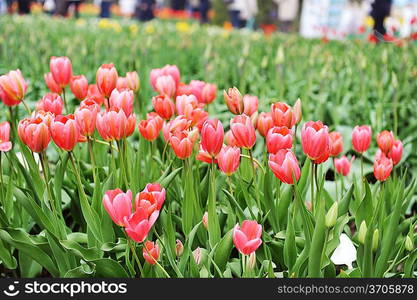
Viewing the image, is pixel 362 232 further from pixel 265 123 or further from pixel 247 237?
pixel 265 123

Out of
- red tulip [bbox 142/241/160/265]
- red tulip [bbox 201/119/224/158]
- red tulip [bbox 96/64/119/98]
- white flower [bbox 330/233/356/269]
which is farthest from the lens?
red tulip [bbox 96/64/119/98]

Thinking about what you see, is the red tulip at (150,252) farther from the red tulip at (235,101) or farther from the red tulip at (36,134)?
the red tulip at (235,101)

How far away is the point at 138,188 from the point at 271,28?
10.2m

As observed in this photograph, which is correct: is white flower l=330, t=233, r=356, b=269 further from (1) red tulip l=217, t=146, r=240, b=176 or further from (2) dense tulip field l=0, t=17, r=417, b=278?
(1) red tulip l=217, t=146, r=240, b=176

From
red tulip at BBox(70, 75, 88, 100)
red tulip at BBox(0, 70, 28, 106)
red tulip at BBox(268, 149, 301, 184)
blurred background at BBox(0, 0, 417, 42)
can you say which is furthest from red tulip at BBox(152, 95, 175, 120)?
blurred background at BBox(0, 0, 417, 42)

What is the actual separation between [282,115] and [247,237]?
0.43 meters

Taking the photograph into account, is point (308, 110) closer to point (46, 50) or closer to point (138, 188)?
point (138, 188)

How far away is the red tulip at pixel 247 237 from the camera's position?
1.32m

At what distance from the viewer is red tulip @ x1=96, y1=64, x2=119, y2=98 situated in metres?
1.86

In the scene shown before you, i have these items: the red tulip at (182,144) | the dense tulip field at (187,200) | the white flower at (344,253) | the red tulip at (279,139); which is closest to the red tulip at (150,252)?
the dense tulip field at (187,200)

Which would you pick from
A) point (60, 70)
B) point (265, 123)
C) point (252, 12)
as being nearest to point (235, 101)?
point (265, 123)

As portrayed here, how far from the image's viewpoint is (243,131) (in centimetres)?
153

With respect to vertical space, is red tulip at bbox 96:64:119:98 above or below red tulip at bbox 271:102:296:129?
above

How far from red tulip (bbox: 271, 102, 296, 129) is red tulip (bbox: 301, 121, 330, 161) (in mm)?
221
